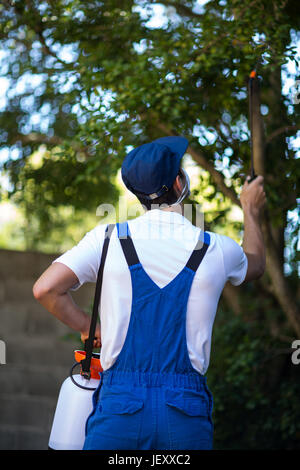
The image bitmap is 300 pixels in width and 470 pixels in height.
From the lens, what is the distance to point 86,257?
5.63ft

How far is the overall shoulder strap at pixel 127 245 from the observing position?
1.71 metres

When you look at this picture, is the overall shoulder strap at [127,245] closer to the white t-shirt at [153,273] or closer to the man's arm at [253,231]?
the white t-shirt at [153,273]

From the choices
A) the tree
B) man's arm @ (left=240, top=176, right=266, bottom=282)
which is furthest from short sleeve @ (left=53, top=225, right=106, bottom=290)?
the tree

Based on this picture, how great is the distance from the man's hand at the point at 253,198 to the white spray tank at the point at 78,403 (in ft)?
2.30

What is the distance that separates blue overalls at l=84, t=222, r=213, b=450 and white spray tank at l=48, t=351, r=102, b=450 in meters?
0.15

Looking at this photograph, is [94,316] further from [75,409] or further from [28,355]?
[28,355]

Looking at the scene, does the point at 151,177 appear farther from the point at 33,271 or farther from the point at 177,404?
the point at 33,271

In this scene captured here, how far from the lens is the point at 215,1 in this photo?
3.27 m

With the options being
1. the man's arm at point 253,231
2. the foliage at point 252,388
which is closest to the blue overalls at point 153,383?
the man's arm at point 253,231

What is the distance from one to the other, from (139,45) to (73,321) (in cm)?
218

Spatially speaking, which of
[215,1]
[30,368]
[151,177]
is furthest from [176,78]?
[30,368]

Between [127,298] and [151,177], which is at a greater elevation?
[151,177]

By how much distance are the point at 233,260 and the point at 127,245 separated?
34 cm

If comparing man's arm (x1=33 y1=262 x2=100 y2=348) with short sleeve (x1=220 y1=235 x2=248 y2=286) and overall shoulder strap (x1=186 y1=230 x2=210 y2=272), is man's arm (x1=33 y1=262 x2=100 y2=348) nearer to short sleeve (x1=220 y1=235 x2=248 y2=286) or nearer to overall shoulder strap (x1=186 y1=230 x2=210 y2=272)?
overall shoulder strap (x1=186 y1=230 x2=210 y2=272)
